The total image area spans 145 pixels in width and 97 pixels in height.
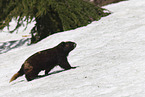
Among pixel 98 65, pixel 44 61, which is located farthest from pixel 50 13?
pixel 98 65

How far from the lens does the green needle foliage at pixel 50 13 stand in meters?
12.4

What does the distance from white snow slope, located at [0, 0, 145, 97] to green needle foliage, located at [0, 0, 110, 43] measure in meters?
0.59

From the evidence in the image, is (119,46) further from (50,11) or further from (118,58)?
(50,11)

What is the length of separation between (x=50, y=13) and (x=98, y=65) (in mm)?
6871

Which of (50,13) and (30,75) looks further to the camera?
(50,13)

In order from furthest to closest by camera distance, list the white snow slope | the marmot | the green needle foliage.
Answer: the green needle foliage < the marmot < the white snow slope

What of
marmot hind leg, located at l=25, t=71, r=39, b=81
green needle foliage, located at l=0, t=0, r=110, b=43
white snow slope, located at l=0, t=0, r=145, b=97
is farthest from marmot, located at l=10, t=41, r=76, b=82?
green needle foliage, located at l=0, t=0, r=110, b=43

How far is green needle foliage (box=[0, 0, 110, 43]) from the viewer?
12430mm

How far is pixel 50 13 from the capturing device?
1300 cm

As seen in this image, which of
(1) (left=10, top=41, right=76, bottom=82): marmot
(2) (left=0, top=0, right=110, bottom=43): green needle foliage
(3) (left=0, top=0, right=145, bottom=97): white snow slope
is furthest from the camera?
(2) (left=0, top=0, right=110, bottom=43): green needle foliage

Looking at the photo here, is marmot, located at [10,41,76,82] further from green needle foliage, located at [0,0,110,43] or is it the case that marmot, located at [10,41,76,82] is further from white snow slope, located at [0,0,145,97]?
green needle foliage, located at [0,0,110,43]

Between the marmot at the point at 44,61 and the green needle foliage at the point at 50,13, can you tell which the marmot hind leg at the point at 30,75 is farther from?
the green needle foliage at the point at 50,13

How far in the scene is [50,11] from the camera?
513 inches

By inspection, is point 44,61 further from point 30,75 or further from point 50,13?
point 50,13
